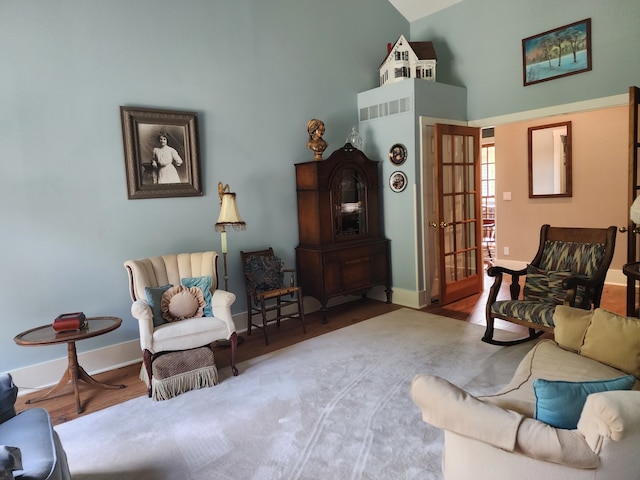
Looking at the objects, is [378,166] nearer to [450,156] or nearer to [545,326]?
[450,156]

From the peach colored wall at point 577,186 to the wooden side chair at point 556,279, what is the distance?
95.5 inches

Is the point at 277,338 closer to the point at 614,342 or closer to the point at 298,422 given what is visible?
the point at 298,422

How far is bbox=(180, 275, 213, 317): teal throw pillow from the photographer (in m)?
3.44

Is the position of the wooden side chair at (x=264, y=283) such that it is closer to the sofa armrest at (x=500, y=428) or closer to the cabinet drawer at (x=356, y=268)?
the cabinet drawer at (x=356, y=268)

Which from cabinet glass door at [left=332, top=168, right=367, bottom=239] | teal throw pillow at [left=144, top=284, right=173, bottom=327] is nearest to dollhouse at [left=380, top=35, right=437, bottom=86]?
cabinet glass door at [left=332, top=168, right=367, bottom=239]

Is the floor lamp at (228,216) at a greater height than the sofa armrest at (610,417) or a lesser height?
greater

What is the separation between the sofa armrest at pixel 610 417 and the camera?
3.95 feet

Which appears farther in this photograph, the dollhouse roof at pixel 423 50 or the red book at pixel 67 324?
the dollhouse roof at pixel 423 50

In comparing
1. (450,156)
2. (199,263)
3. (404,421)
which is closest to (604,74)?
(450,156)

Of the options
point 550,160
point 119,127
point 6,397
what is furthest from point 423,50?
point 6,397

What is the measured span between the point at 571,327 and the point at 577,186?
14.8 feet

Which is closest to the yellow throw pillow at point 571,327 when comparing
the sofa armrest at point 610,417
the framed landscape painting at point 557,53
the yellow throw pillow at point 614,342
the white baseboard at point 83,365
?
the yellow throw pillow at point 614,342

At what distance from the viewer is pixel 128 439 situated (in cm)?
251

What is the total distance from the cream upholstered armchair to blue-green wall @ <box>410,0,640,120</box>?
375 centimetres
